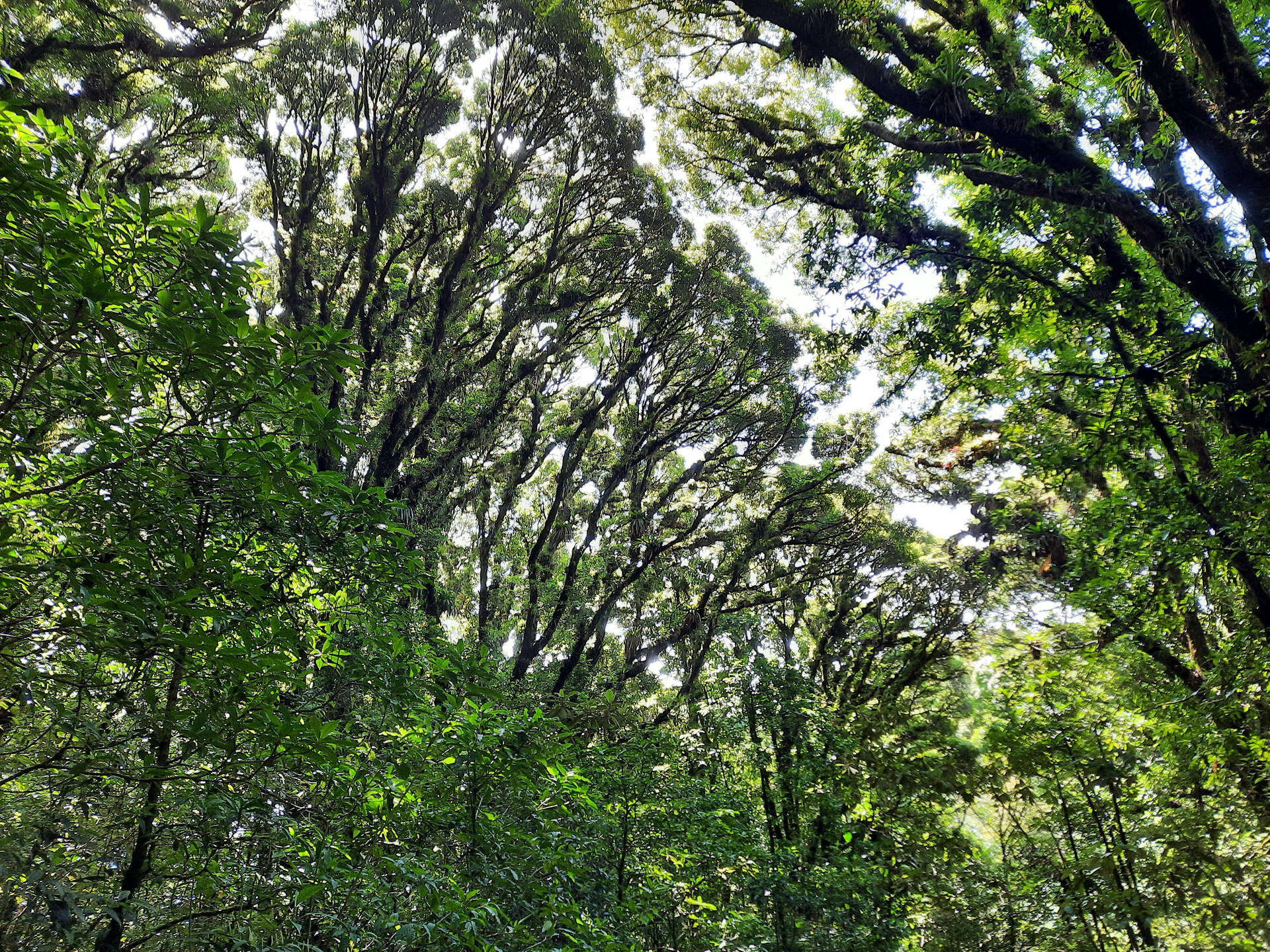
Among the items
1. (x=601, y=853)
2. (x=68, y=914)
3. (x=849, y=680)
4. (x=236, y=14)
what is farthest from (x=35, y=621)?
(x=849, y=680)

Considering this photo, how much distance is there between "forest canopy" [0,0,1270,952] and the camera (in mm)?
1982

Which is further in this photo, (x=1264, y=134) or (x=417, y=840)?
(x=1264, y=134)

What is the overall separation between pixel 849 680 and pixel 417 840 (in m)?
11.2

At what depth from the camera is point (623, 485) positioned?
12.6 m

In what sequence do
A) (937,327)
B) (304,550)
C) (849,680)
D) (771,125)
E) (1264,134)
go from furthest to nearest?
(849,680), (771,125), (937,327), (1264,134), (304,550)

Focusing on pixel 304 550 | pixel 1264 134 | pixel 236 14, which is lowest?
pixel 304 550

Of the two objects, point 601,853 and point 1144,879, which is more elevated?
point 601,853

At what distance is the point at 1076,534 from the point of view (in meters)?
5.52

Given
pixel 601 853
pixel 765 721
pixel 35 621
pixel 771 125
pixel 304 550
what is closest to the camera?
pixel 35 621

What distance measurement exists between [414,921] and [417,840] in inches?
26.3

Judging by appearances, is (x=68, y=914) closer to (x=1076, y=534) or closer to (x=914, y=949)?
(x=1076, y=534)

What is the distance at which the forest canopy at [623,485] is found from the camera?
198cm

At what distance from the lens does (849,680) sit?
12.4 meters

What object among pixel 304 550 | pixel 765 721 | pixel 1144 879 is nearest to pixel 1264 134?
pixel 1144 879
